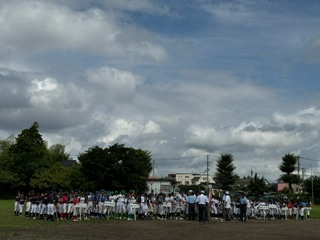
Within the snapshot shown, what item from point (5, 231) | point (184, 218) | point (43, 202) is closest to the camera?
point (5, 231)

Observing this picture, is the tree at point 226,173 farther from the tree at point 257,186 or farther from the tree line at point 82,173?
the tree line at point 82,173

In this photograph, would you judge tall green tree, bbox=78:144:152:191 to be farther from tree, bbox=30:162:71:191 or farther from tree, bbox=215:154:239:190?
tree, bbox=215:154:239:190

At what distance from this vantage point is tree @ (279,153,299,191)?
81812mm

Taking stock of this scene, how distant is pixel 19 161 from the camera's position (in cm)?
7294

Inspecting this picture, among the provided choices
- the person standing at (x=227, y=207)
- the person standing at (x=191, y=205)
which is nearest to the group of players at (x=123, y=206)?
the person standing at (x=191, y=205)

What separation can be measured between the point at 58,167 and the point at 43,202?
43942mm

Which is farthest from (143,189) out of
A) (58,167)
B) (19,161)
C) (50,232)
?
(50,232)

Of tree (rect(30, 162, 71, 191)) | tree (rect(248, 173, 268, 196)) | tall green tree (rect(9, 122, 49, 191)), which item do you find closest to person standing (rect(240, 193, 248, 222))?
tree (rect(30, 162, 71, 191))

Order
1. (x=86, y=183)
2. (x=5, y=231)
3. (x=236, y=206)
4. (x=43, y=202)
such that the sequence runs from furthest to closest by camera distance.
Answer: (x=86, y=183), (x=236, y=206), (x=43, y=202), (x=5, y=231)

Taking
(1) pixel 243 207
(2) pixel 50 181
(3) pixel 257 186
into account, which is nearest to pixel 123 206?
(1) pixel 243 207

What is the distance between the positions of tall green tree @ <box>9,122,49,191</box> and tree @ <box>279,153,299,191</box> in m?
39.3

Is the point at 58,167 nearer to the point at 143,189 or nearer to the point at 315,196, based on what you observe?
the point at 143,189

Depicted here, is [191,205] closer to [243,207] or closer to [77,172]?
[243,207]

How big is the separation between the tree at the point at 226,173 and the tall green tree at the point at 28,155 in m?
29.0
